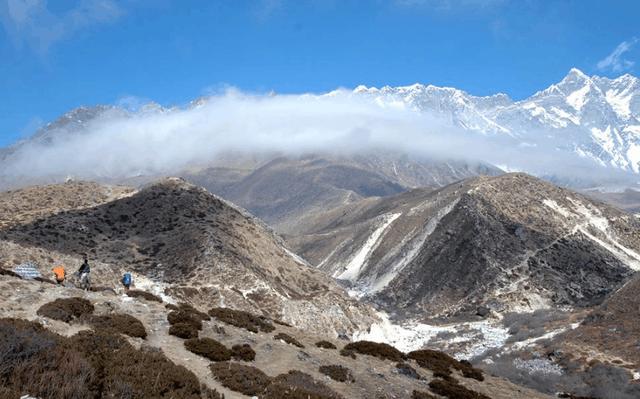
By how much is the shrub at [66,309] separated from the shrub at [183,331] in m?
3.80

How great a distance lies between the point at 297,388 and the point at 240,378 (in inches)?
76.7

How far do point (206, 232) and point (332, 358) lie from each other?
5178 cm

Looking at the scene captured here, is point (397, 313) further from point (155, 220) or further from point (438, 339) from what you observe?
point (155, 220)

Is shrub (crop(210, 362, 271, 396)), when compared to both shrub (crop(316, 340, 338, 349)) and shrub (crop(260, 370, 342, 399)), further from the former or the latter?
shrub (crop(316, 340, 338, 349))

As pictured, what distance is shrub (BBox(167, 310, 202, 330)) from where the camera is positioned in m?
26.2

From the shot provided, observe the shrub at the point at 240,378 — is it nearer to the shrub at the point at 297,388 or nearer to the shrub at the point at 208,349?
the shrub at the point at 297,388

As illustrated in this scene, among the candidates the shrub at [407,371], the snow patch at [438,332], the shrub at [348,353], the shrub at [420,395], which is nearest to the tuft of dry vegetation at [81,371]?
the shrub at [420,395]

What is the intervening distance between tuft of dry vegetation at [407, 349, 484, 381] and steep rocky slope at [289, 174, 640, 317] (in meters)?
70.0

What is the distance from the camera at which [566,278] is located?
351 feet

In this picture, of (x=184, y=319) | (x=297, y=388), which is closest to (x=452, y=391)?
(x=297, y=388)

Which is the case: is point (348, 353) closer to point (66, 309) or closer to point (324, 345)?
point (324, 345)

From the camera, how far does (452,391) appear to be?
25422 millimetres

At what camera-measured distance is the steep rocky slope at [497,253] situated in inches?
4107

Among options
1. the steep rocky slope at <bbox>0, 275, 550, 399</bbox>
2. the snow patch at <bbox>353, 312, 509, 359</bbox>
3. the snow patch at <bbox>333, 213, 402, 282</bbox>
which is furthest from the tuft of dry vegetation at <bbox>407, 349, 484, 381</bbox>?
the snow patch at <bbox>333, 213, 402, 282</bbox>
